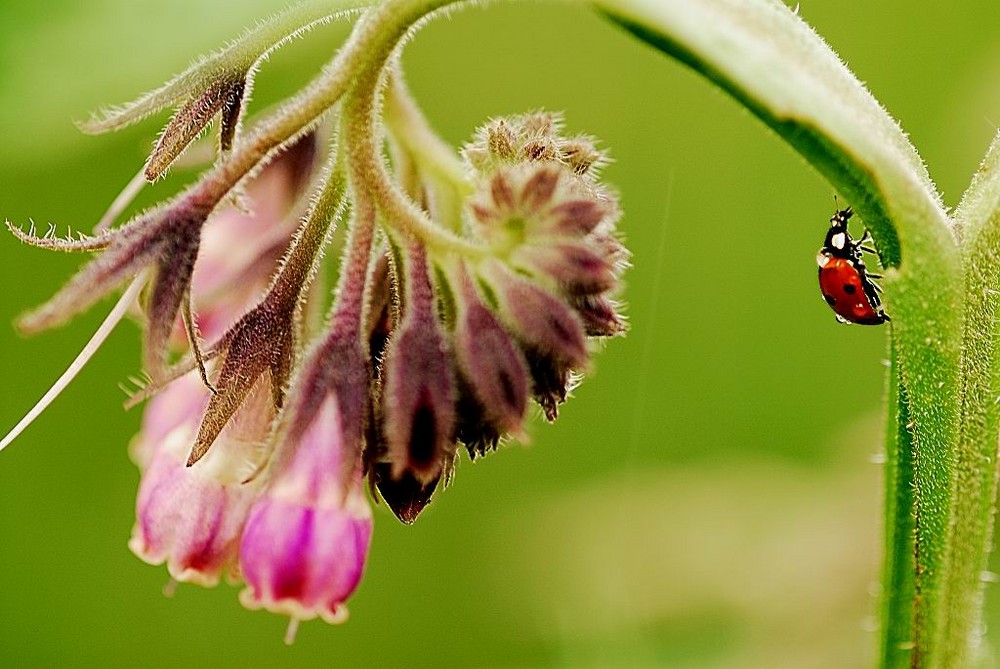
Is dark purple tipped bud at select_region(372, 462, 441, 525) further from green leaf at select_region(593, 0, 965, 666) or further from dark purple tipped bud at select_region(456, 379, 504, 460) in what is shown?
green leaf at select_region(593, 0, 965, 666)

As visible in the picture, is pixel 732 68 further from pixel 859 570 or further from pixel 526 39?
pixel 526 39

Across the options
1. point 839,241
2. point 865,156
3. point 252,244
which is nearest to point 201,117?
point 252,244

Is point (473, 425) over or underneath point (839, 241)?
underneath

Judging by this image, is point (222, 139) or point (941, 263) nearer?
point (941, 263)

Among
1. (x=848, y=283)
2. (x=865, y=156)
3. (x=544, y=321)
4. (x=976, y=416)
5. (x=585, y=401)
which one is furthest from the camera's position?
(x=585, y=401)

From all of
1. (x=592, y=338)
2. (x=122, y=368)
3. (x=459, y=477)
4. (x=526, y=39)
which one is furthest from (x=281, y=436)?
(x=526, y=39)

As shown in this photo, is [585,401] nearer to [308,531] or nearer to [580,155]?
[580,155]
